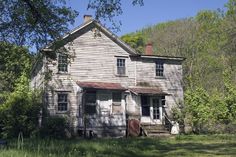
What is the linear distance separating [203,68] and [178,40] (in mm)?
5536

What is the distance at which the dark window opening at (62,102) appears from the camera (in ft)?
104

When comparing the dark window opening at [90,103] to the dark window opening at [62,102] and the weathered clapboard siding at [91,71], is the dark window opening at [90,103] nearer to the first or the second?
the weathered clapboard siding at [91,71]

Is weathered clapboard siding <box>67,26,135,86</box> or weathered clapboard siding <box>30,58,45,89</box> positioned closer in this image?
weathered clapboard siding <box>67,26,135,86</box>

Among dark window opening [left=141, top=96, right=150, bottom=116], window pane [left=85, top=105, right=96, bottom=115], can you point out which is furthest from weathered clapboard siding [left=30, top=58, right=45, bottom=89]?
dark window opening [left=141, top=96, right=150, bottom=116]

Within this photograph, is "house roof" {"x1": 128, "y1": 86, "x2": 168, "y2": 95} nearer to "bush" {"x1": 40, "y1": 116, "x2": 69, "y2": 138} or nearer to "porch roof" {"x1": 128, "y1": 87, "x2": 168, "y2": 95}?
"porch roof" {"x1": 128, "y1": 87, "x2": 168, "y2": 95}

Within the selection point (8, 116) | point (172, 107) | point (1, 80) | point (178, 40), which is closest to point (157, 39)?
point (178, 40)

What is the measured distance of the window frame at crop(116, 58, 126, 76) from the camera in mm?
34188

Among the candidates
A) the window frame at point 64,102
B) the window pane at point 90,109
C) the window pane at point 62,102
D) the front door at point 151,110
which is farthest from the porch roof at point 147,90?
the window pane at point 62,102

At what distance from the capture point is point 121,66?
1352 inches

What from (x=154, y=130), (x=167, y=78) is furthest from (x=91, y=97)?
(x=167, y=78)

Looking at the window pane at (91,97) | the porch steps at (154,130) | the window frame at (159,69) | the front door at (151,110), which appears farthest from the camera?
the window frame at (159,69)

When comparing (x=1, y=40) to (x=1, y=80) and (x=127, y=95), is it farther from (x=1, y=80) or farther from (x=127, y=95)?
(x=1, y=80)

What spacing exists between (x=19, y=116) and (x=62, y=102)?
3870mm

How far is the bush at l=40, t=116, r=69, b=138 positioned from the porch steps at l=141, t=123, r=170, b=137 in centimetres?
687
